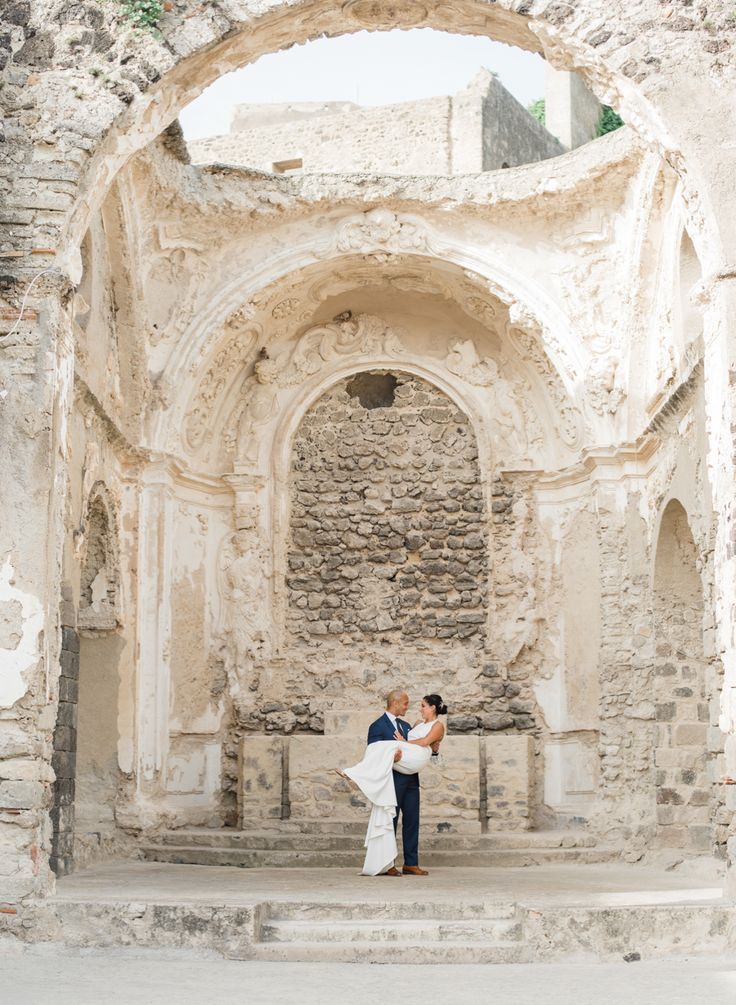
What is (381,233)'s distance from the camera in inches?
440

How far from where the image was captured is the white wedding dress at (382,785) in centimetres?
828

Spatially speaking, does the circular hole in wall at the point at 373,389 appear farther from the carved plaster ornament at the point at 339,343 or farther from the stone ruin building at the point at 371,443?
the carved plaster ornament at the point at 339,343

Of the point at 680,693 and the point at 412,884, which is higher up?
the point at 680,693

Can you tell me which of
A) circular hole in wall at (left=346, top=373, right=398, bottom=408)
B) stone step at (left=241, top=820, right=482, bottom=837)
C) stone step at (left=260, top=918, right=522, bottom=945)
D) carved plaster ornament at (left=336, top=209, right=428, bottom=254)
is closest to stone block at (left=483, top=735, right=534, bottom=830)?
stone step at (left=241, top=820, right=482, bottom=837)

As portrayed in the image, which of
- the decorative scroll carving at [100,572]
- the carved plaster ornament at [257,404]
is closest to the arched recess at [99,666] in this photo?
the decorative scroll carving at [100,572]

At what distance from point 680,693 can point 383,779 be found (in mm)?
2834

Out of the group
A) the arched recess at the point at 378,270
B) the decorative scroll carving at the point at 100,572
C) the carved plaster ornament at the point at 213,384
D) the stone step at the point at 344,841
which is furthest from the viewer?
the carved plaster ornament at the point at 213,384

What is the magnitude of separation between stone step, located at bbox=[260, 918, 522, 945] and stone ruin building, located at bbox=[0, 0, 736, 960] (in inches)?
95.2

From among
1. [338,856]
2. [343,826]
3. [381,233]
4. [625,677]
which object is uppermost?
[381,233]

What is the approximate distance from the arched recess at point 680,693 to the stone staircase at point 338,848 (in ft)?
2.40

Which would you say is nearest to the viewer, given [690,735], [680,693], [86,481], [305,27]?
[305,27]

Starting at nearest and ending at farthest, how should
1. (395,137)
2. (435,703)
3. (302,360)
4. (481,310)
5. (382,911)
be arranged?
(382,911) → (435,703) → (481,310) → (302,360) → (395,137)

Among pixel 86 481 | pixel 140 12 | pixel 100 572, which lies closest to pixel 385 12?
pixel 140 12

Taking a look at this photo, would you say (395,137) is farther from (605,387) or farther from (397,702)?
(397,702)
